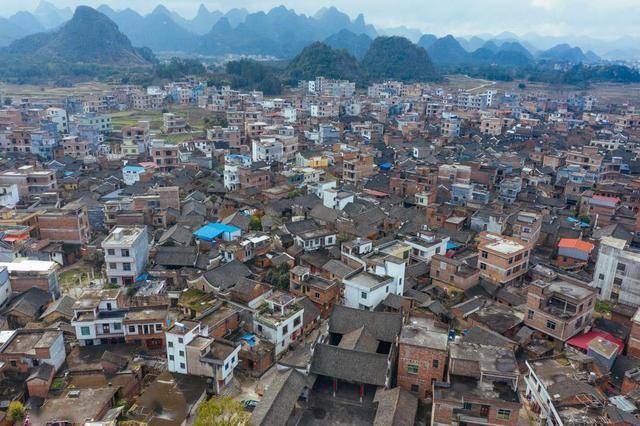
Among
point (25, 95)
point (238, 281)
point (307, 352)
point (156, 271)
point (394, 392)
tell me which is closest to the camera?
point (394, 392)

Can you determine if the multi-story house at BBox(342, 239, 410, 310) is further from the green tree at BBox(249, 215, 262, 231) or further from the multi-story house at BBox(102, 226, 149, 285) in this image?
the multi-story house at BBox(102, 226, 149, 285)

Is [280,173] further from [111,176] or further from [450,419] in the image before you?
[450,419]

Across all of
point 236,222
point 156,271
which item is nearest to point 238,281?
point 156,271

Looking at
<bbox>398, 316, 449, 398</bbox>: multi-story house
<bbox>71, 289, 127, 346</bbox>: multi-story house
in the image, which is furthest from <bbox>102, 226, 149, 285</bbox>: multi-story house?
<bbox>398, 316, 449, 398</bbox>: multi-story house

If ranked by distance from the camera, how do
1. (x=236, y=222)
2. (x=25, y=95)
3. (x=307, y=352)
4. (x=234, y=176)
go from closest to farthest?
(x=307, y=352)
(x=236, y=222)
(x=234, y=176)
(x=25, y=95)

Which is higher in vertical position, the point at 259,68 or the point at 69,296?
the point at 259,68

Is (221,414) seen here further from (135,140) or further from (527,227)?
(135,140)

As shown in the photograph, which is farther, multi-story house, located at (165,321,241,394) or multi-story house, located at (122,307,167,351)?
multi-story house, located at (122,307,167,351)

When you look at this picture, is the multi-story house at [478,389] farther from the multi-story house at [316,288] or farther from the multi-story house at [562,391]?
the multi-story house at [316,288]
